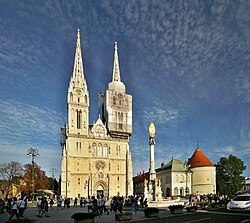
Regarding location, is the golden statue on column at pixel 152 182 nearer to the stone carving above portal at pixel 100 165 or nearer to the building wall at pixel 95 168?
the building wall at pixel 95 168

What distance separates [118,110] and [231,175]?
29243 mm

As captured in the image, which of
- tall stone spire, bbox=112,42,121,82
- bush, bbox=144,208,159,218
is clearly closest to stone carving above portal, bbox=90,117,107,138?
tall stone spire, bbox=112,42,121,82

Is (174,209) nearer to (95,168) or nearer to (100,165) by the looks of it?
(95,168)

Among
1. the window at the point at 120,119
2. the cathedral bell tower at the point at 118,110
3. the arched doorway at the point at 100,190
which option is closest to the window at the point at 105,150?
the cathedral bell tower at the point at 118,110

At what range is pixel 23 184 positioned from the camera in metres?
66.7

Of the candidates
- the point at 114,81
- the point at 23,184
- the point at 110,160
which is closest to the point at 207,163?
the point at 110,160

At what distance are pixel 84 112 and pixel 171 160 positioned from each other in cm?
2563

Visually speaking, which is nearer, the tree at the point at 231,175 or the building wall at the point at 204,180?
the tree at the point at 231,175

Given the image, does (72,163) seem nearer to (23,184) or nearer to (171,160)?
(23,184)

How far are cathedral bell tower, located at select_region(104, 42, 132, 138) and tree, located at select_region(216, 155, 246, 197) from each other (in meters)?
22.9

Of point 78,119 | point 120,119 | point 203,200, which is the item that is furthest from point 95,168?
point 203,200

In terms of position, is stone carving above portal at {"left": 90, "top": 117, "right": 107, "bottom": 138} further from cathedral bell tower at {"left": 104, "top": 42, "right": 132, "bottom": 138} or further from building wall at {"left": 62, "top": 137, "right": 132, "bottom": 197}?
cathedral bell tower at {"left": 104, "top": 42, "right": 132, "bottom": 138}

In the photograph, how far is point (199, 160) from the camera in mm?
70438

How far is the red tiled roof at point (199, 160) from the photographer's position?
2726 inches
